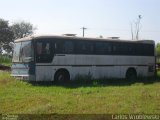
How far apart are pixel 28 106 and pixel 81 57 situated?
999 cm

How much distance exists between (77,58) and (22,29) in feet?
257

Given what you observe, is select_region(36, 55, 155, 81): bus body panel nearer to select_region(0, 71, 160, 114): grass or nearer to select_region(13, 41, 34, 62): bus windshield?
select_region(13, 41, 34, 62): bus windshield

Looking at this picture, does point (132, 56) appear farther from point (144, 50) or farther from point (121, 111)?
point (121, 111)

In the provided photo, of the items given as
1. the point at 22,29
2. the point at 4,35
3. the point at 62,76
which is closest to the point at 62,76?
the point at 62,76

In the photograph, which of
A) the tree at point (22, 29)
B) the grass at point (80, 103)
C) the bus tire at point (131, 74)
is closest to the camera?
the grass at point (80, 103)

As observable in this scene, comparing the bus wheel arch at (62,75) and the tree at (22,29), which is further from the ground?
the tree at (22,29)

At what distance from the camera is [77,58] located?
2194cm

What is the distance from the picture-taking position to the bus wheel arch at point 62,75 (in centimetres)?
2106

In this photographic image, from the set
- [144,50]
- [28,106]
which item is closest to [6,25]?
[144,50]

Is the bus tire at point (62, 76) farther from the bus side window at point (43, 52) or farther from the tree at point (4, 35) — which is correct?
the tree at point (4, 35)

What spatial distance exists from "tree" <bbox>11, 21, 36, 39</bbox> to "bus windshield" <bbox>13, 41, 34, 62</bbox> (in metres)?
74.7

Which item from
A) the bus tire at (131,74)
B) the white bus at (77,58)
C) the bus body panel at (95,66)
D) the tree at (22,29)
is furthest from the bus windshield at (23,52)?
the tree at (22,29)

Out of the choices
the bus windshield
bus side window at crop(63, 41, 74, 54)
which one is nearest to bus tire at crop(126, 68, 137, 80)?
bus side window at crop(63, 41, 74, 54)

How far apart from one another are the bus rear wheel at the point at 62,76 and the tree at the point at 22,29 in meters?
75.2
